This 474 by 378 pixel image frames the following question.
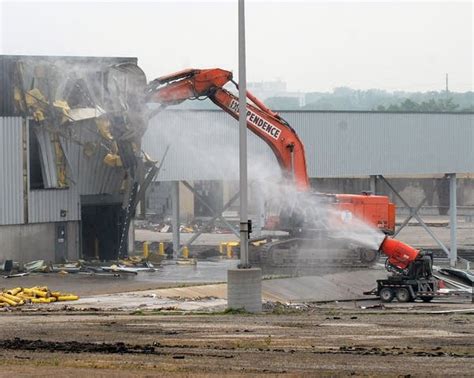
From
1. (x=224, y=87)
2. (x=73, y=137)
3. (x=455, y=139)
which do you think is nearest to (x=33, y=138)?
(x=73, y=137)

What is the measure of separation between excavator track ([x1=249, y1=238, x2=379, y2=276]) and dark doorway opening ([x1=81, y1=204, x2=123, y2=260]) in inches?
307

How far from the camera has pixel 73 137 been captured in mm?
48406

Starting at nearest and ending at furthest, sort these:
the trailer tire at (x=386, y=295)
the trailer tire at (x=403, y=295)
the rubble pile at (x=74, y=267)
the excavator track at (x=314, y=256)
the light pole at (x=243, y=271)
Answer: the light pole at (x=243, y=271), the trailer tire at (x=403, y=295), the trailer tire at (x=386, y=295), the rubble pile at (x=74, y=267), the excavator track at (x=314, y=256)

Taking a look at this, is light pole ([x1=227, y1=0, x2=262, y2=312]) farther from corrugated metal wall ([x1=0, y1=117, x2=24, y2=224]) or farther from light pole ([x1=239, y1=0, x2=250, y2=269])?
corrugated metal wall ([x1=0, y1=117, x2=24, y2=224])

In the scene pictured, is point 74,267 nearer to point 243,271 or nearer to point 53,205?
point 53,205

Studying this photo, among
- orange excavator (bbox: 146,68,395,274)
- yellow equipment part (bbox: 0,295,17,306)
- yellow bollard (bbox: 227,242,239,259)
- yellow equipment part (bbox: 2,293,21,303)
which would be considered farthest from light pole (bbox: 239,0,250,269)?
yellow bollard (bbox: 227,242,239,259)

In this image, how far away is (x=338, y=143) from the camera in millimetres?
59812

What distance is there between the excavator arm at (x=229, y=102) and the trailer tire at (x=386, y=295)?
7754 mm

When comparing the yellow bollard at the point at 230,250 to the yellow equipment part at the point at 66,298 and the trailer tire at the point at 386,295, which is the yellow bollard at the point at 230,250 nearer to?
the trailer tire at the point at 386,295

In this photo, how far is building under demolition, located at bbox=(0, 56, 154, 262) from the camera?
153ft

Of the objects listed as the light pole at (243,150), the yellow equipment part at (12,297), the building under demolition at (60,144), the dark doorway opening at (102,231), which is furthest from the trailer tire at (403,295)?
the dark doorway opening at (102,231)

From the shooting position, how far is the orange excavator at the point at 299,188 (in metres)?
47.1

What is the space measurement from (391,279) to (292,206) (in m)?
8.35

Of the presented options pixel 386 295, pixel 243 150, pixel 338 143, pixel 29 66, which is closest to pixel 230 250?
pixel 338 143
